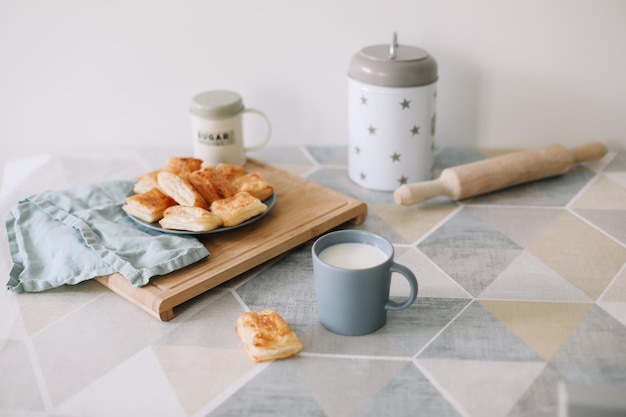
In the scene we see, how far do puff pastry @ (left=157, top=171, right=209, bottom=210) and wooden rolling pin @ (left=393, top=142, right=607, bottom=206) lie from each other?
0.36 metres

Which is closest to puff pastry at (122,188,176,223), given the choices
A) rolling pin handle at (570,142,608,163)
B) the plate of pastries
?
the plate of pastries

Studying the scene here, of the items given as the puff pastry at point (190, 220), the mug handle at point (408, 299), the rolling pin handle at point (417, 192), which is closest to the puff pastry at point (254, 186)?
the puff pastry at point (190, 220)

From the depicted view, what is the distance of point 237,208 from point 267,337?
293 millimetres

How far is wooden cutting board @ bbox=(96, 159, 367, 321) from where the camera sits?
0.96 m

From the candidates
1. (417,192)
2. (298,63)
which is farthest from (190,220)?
(298,63)

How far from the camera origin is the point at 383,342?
0.89 m

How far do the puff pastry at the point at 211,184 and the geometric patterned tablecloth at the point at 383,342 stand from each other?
6.4 inches

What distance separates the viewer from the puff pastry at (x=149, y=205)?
3.66ft

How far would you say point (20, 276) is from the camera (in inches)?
40.3

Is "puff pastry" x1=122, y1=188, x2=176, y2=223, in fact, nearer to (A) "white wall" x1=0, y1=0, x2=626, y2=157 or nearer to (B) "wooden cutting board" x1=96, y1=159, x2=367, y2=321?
(B) "wooden cutting board" x1=96, y1=159, x2=367, y2=321

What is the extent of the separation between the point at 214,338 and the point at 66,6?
3.03 ft

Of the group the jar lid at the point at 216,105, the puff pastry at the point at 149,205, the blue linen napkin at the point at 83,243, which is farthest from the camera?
the jar lid at the point at 216,105

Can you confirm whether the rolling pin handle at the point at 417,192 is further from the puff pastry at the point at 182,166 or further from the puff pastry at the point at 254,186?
the puff pastry at the point at 182,166

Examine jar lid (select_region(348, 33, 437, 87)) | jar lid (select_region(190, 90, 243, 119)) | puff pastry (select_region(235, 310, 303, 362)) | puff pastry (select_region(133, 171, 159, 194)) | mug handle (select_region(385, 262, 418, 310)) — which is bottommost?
puff pastry (select_region(235, 310, 303, 362))
